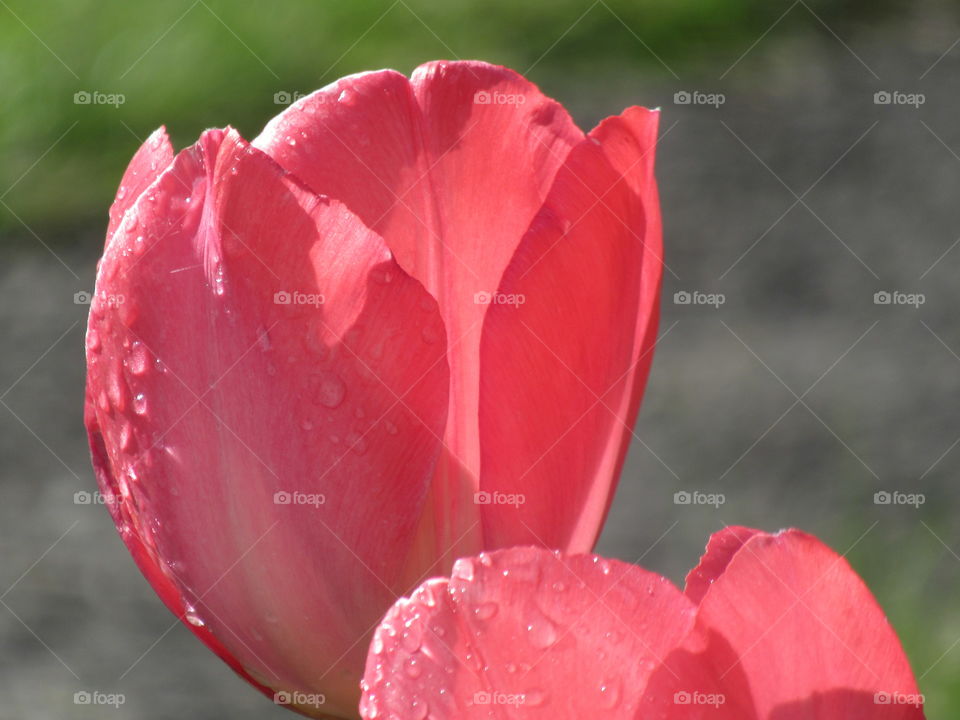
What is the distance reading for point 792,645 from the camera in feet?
0.73

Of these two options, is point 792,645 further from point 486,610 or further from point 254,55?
point 254,55

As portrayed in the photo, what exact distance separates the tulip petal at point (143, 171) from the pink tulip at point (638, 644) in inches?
5.9

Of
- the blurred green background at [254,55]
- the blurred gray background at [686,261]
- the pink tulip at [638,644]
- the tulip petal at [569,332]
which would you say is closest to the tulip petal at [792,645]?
the pink tulip at [638,644]

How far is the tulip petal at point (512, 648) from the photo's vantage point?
21 cm

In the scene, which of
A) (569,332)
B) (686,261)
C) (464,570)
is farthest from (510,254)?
(686,261)

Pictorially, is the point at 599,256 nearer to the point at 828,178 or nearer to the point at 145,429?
the point at 145,429

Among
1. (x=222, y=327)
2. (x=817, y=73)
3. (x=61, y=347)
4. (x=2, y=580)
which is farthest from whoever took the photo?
(x=817, y=73)

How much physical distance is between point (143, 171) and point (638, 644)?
0.62ft

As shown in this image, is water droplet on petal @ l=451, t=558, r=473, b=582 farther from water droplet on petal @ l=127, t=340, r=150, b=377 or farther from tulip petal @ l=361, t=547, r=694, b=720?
water droplet on petal @ l=127, t=340, r=150, b=377

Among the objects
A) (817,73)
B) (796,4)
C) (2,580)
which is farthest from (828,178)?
(2,580)

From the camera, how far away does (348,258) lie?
0.30 meters

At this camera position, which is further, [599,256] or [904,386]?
[904,386]

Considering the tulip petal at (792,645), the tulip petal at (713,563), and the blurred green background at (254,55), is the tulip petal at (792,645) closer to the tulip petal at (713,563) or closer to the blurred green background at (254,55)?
the tulip petal at (713,563)

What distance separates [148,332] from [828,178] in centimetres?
158
